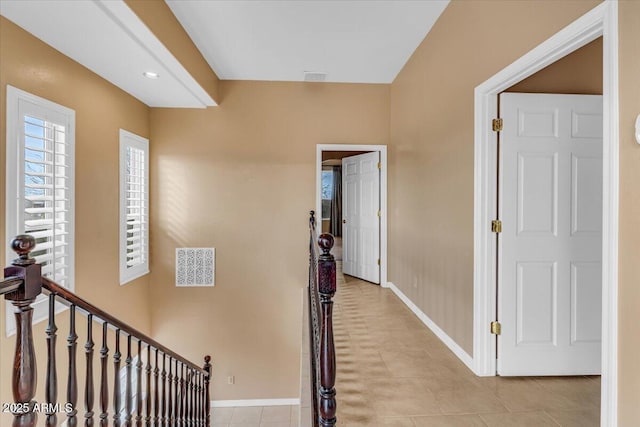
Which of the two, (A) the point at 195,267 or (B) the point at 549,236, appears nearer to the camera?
(B) the point at 549,236

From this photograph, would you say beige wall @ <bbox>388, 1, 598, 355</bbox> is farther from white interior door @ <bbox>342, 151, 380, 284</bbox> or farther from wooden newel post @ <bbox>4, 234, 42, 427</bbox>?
wooden newel post @ <bbox>4, 234, 42, 427</bbox>

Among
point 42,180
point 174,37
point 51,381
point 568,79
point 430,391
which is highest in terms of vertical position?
point 174,37

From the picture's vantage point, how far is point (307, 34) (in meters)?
3.43

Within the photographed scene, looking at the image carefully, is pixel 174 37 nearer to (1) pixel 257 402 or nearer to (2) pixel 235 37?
(2) pixel 235 37

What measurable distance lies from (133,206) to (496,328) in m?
4.24

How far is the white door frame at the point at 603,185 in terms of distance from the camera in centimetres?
128

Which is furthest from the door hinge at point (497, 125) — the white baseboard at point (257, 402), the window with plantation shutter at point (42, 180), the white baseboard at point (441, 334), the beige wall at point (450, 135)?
the white baseboard at point (257, 402)

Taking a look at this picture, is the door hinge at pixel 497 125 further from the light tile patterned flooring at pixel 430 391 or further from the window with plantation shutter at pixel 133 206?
the window with plantation shutter at pixel 133 206

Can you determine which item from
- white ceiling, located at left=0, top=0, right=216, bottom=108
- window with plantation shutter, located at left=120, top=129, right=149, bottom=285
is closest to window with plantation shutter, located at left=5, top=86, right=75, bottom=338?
white ceiling, located at left=0, top=0, right=216, bottom=108

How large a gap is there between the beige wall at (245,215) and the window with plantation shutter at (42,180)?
168cm

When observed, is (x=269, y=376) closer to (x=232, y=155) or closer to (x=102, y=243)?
(x=102, y=243)

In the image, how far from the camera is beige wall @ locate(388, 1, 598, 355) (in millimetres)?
2002

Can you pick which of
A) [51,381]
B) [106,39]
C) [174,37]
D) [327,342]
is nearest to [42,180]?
[106,39]

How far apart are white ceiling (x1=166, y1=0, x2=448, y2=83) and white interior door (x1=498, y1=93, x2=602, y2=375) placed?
4.65ft
